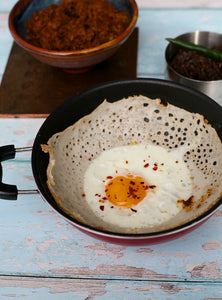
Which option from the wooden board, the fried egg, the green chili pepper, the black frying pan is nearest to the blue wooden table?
the fried egg

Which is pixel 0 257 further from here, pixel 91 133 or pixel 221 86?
pixel 221 86

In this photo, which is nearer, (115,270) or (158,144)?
(115,270)

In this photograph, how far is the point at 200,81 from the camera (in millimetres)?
1420

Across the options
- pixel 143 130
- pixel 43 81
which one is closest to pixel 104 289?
pixel 143 130

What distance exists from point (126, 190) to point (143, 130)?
0.88 ft

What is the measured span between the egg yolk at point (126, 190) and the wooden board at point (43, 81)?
0.53 meters

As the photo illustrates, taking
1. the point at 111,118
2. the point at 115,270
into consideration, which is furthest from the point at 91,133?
the point at 115,270

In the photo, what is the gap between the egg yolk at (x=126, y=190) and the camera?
117 centimetres

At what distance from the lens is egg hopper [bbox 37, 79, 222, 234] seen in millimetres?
1179

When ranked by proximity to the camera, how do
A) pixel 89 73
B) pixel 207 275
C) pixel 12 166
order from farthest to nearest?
pixel 89 73 < pixel 12 166 < pixel 207 275

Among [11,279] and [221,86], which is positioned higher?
[221,86]

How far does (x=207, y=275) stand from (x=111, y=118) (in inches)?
23.6

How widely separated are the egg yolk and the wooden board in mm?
530

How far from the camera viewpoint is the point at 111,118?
1.36 m
